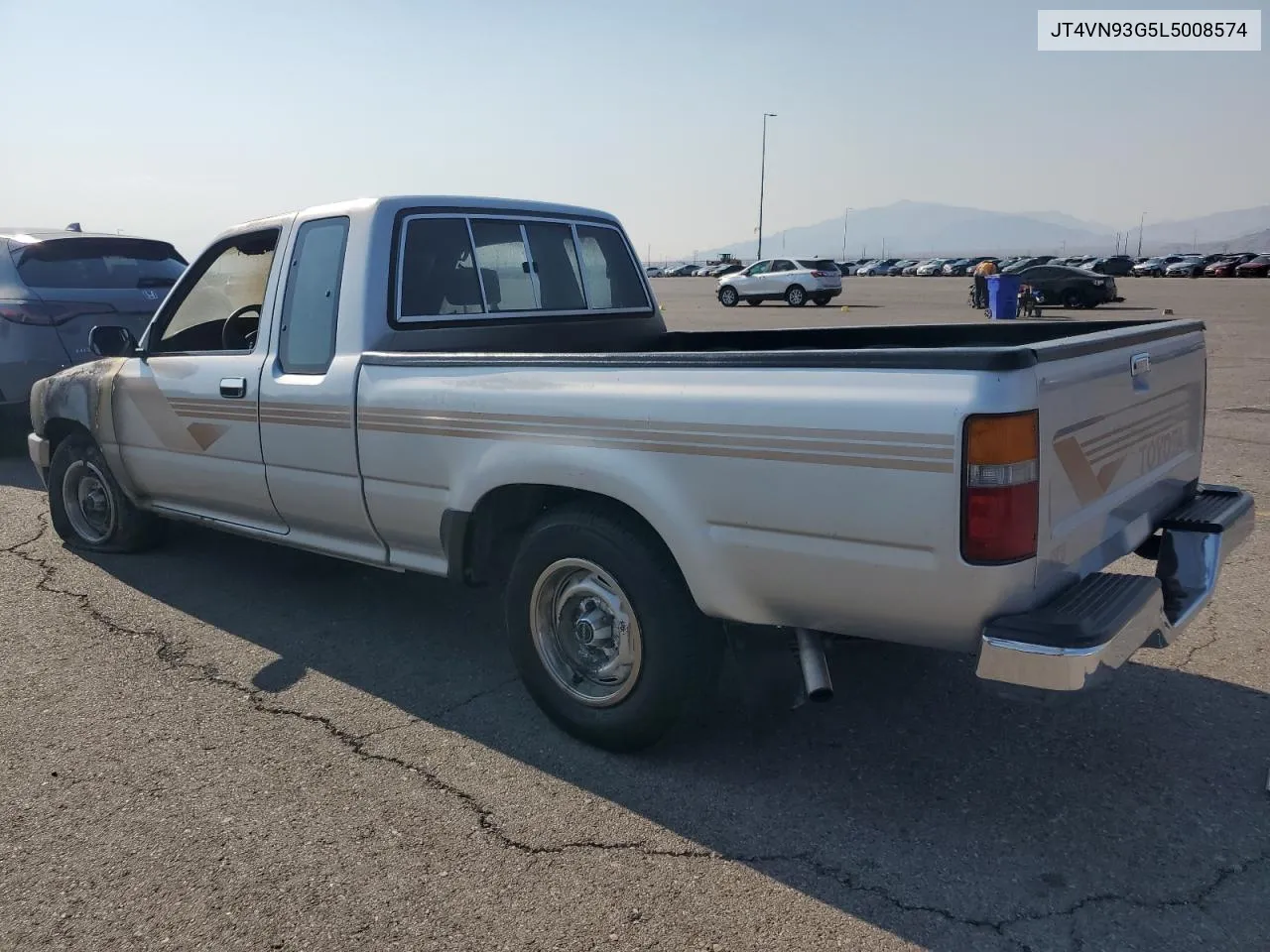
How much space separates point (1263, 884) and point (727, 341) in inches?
132

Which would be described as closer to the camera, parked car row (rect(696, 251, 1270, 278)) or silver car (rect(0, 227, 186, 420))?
silver car (rect(0, 227, 186, 420))

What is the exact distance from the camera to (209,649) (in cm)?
458

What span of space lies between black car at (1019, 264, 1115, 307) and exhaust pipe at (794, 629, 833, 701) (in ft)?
97.2

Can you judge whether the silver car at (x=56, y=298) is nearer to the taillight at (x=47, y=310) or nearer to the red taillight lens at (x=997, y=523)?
the taillight at (x=47, y=310)

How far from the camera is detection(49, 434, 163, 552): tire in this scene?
5.80 meters

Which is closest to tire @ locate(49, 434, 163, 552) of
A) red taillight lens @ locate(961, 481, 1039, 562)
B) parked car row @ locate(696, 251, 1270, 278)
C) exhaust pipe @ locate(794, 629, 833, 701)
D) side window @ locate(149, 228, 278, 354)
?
side window @ locate(149, 228, 278, 354)

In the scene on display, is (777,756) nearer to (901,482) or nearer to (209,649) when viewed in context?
(901,482)

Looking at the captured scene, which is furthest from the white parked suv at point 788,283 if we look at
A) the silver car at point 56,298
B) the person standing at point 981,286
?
the silver car at point 56,298

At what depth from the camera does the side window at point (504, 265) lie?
15.3 ft

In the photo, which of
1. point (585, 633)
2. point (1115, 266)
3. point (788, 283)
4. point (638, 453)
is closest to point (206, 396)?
point (585, 633)

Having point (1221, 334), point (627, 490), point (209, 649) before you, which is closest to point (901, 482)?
point (627, 490)

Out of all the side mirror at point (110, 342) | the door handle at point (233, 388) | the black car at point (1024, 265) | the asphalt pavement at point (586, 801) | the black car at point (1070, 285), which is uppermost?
the black car at point (1024, 265)

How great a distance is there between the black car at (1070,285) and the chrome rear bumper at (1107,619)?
28819 millimetres

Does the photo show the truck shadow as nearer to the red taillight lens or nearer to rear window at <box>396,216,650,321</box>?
the red taillight lens
